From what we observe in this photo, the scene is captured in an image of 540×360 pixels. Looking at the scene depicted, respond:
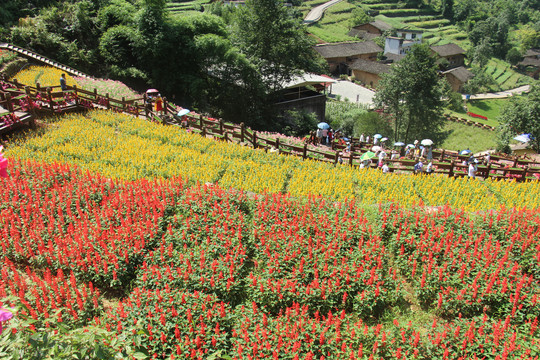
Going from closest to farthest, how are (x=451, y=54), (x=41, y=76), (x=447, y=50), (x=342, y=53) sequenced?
(x=41, y=76) → (x=342, y=53) → (x=447, y=50) → (x=451, y=54)

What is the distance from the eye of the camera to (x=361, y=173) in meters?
15.4

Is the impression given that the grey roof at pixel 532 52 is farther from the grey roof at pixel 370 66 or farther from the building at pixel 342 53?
the grey roof at pixel 370 66

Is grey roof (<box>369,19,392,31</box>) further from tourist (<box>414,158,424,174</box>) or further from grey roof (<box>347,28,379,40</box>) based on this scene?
tourist (<box>414,158,424,174</box>)

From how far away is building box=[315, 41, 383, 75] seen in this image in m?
68.1

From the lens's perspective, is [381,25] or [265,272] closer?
[265,272]

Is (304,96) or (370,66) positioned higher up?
(370,66)

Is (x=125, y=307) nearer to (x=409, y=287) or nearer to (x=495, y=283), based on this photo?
(x=409, y=287)

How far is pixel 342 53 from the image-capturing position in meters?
69.3

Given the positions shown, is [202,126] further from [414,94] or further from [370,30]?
[370,30]

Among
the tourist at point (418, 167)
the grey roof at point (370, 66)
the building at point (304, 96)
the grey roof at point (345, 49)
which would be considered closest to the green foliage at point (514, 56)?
the grey roof at point (345, 49)

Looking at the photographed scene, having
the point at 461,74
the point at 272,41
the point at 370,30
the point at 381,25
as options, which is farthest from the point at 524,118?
the point at 381,25

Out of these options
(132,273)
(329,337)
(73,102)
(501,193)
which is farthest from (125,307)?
(73,102)

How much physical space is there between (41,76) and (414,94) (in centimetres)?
2802

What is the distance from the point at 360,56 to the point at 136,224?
71.7 metres
